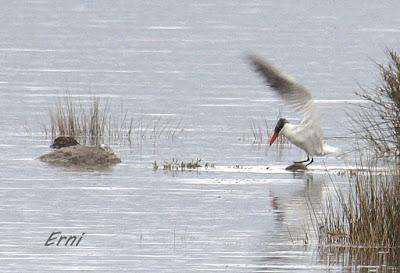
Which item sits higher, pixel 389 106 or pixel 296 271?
pixel 389 106

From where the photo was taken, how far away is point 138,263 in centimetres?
1244

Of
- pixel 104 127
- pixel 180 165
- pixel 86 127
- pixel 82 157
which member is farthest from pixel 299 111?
pixel 104 127

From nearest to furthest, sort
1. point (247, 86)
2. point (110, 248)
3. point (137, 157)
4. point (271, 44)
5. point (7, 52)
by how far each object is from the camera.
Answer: point (110, 248)
point (137, 157)
point (247, 86)
point (7, 52)
point (271, 44)

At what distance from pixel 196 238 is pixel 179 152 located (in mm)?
7834

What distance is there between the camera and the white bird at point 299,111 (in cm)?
1927

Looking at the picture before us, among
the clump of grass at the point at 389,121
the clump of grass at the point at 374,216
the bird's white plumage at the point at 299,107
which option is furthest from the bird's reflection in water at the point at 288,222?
the clump of grass at the point at 389,121

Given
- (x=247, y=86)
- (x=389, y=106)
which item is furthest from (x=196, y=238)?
(x=247, y=86)

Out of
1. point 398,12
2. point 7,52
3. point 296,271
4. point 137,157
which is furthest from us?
point 398,12

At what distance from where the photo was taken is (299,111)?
65.8ft

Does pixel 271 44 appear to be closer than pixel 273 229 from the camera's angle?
No

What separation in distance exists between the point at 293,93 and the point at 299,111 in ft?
1.85

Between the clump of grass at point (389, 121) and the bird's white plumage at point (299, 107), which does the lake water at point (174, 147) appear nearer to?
the bird's white plumage at point (299, 107)

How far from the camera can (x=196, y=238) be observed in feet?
45.4

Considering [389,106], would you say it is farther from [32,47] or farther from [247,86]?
[32,47]
